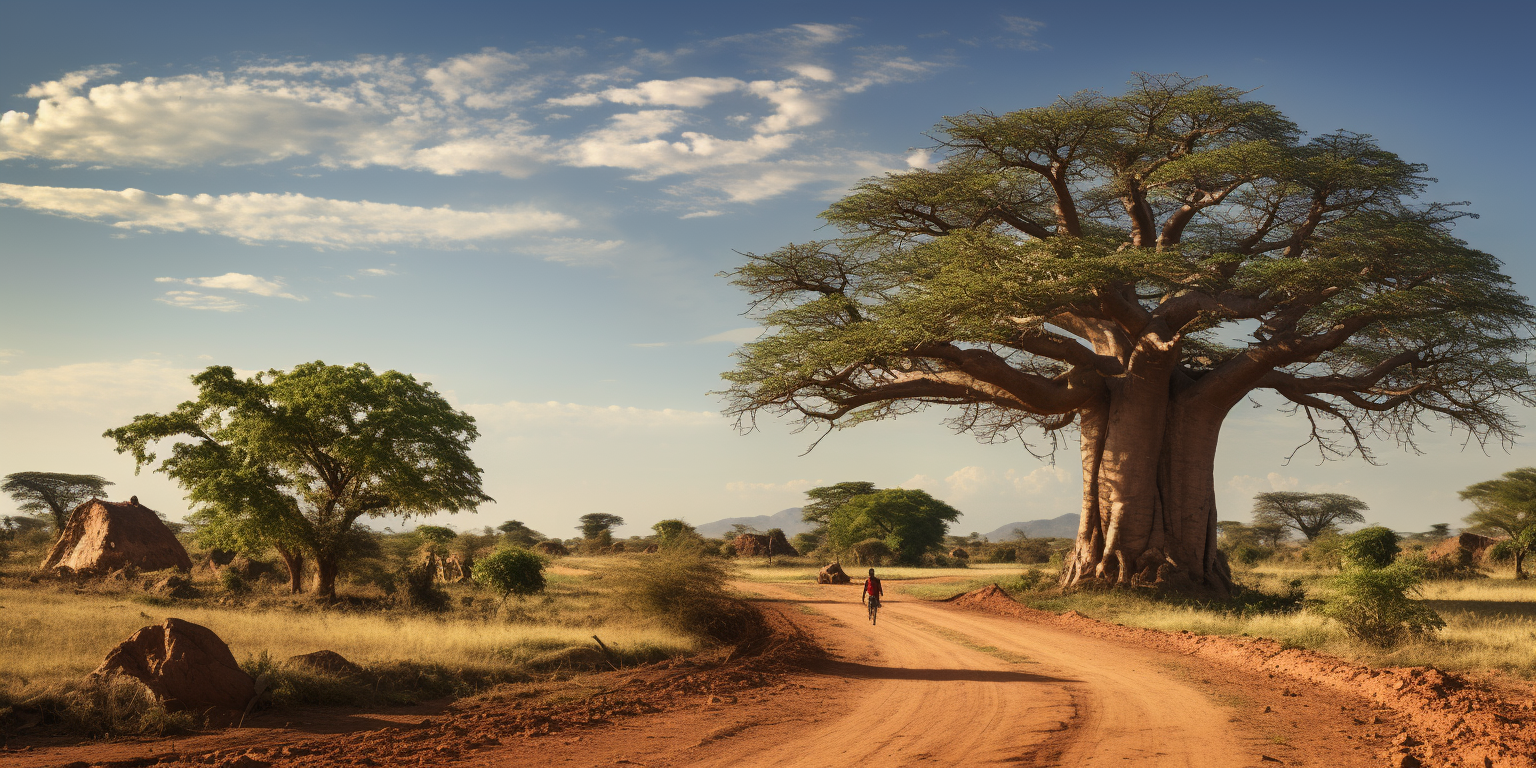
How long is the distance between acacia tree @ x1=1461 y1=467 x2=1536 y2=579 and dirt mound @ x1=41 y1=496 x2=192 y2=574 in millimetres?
37900

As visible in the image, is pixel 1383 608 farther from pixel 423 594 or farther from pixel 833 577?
pixel 833 577

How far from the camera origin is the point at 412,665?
955cm

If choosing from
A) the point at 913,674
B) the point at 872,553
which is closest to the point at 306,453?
the point at 913,674

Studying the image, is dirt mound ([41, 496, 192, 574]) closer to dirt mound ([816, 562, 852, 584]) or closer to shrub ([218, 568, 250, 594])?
shrub ([218, 568, 250, 594])

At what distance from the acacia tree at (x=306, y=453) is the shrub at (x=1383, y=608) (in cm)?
1661

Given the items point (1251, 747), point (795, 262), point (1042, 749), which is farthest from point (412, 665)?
point (795, 262)

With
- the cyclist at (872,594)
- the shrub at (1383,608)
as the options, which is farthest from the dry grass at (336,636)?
the shrub at (1383,608)

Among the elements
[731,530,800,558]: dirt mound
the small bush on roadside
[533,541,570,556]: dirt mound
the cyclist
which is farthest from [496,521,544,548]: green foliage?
the cyclist

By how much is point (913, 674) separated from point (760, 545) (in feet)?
123

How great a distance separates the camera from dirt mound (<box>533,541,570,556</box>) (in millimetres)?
48256

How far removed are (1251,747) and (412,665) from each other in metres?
8.24

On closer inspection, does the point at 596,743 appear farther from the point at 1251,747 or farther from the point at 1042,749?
the point at 1251,747

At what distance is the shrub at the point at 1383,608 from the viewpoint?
10.9 metres

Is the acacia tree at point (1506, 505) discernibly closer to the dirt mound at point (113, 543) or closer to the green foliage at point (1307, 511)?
the green foliage at point (1307, 511)
